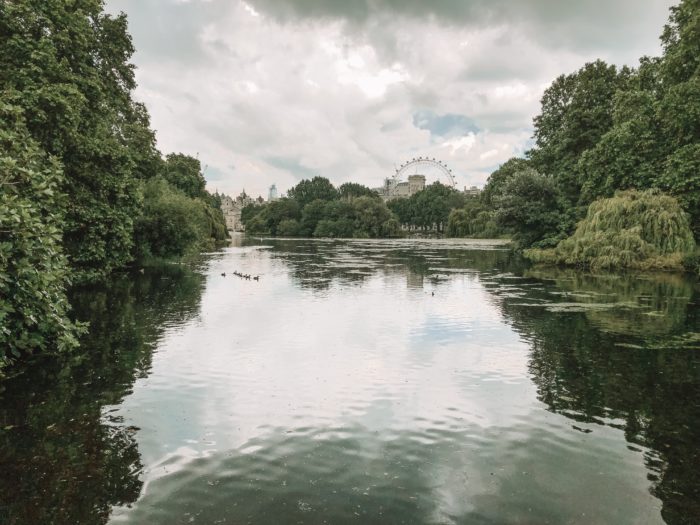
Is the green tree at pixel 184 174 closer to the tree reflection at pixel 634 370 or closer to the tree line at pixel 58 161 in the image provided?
the tree line at pixel 58 161

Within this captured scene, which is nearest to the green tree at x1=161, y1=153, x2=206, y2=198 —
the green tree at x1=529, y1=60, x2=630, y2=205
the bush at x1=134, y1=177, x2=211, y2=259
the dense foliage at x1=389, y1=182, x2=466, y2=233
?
the bush at x1=134, y1=177, x2=211, y2=259

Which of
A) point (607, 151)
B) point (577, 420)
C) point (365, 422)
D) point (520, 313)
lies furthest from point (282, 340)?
point (607, 151)

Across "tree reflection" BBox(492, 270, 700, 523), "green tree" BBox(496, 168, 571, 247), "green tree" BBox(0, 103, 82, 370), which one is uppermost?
"green tree" BBox(496, 168, 571, 247)

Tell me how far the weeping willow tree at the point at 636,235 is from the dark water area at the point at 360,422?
18.5 m

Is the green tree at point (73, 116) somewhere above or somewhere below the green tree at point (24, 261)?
above

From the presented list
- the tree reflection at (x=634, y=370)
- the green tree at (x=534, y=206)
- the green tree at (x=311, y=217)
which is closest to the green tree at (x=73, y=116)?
the tree reflection at (x=634, y=370)

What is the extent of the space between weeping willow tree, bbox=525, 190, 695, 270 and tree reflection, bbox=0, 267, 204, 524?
32.8 m

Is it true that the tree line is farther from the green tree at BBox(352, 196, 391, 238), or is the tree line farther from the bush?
the green tree at BBox(352, 196, 391, 238)

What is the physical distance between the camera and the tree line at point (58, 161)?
35.7ft

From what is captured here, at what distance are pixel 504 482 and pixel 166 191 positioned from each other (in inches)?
1698

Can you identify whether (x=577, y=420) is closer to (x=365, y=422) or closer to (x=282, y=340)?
(x=365, y=422)

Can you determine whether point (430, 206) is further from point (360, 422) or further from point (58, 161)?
point (360, 422)

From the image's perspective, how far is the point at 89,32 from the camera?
990 inches

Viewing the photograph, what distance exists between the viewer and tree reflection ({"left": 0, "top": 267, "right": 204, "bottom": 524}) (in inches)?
250
